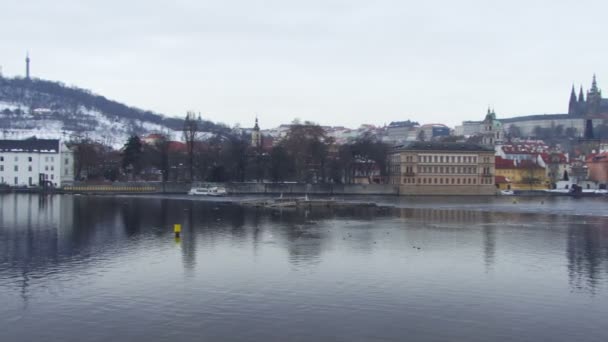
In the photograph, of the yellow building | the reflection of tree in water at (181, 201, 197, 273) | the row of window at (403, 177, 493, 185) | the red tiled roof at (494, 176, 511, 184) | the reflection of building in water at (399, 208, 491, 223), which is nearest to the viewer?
the reflection of tree in water at (181, 201, 197, 273)

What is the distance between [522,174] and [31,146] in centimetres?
9501

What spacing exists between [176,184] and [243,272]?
2826 inches

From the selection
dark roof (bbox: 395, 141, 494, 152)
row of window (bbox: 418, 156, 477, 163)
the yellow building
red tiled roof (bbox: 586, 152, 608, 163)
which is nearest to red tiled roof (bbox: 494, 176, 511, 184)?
the yellow building

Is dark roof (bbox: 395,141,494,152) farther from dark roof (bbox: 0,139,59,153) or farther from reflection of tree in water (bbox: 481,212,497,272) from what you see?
dark roof (bbox: 0,139,59,153)

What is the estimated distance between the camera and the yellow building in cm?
12588

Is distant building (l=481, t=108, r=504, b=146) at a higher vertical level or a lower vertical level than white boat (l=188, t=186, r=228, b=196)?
higher

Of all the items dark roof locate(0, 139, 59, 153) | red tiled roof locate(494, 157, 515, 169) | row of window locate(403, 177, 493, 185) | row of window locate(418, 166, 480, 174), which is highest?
dark roof locate(0, 139, 59, 153)

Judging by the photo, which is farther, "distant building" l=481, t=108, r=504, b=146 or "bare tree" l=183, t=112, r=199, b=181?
"distant building" l=481, t=108, r=504, b=146

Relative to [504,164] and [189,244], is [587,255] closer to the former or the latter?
[189,244]

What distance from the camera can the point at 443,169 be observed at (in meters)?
112

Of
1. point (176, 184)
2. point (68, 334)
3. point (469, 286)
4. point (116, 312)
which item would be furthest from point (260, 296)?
point (176, 184)

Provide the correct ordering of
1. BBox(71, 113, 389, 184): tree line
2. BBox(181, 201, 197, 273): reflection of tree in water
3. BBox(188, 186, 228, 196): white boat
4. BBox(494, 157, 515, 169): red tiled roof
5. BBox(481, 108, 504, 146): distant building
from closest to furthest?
BBox(181, 201, 197, 273): reflection of tree in water < BBox(188, 186, 228, 196): white boat < BBox(71, 113, 389, 184): tree line < BBox(494, 157, 515, 169): red tiled roof < BBox(481, 108, 504, 146): distant building

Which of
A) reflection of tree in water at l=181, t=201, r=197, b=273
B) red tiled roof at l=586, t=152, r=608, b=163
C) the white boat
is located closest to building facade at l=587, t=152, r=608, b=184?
red tiled roof at l=586, t=152, r=608, b=163

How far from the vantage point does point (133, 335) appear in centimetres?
1692
